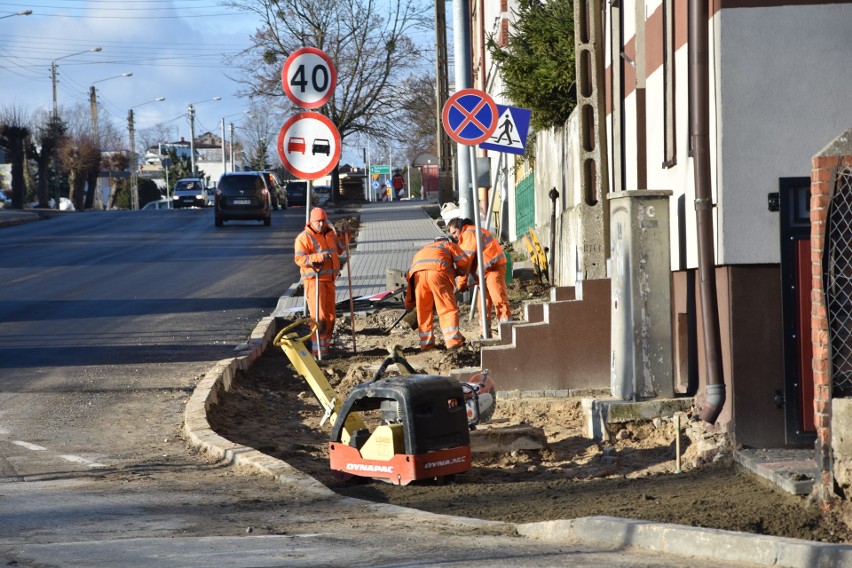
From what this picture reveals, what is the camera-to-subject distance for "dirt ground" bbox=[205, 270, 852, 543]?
6414 mm

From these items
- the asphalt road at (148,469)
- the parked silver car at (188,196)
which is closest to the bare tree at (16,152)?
the parked silver car at (188,196)

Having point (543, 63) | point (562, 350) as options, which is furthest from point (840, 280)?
point (543, 63)

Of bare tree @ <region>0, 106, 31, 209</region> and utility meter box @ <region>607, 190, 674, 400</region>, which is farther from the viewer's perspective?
bare tree @ <region>0, 106, 31, 209</region>

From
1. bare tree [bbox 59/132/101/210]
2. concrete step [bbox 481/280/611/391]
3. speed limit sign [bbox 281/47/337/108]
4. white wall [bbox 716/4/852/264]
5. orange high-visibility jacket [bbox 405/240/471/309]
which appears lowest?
concrete step [bbox 481/280/611/391]

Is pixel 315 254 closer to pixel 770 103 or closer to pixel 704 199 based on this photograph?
pixel 704 199

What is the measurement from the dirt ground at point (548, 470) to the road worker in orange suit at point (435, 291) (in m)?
0.24

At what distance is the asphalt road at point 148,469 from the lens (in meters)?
5.66

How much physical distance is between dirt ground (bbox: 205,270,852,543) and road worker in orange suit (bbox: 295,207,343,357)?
1.45ft

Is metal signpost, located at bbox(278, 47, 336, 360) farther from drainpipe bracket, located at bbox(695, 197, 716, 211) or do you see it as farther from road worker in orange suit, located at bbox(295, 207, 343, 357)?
drainpipe bracket, located at bbox(695, 197, 716, 211)

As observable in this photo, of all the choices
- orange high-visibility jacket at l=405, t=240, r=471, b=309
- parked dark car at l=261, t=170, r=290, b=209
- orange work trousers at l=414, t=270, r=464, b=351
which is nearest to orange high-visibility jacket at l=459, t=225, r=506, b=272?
orange high-visibility jacket at l=405, t=240, r=471, b=309

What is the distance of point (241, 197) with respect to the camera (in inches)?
1451

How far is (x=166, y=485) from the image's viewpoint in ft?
25.5

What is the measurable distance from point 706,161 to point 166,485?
419 cm

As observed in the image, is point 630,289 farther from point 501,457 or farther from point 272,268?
point 272,268
